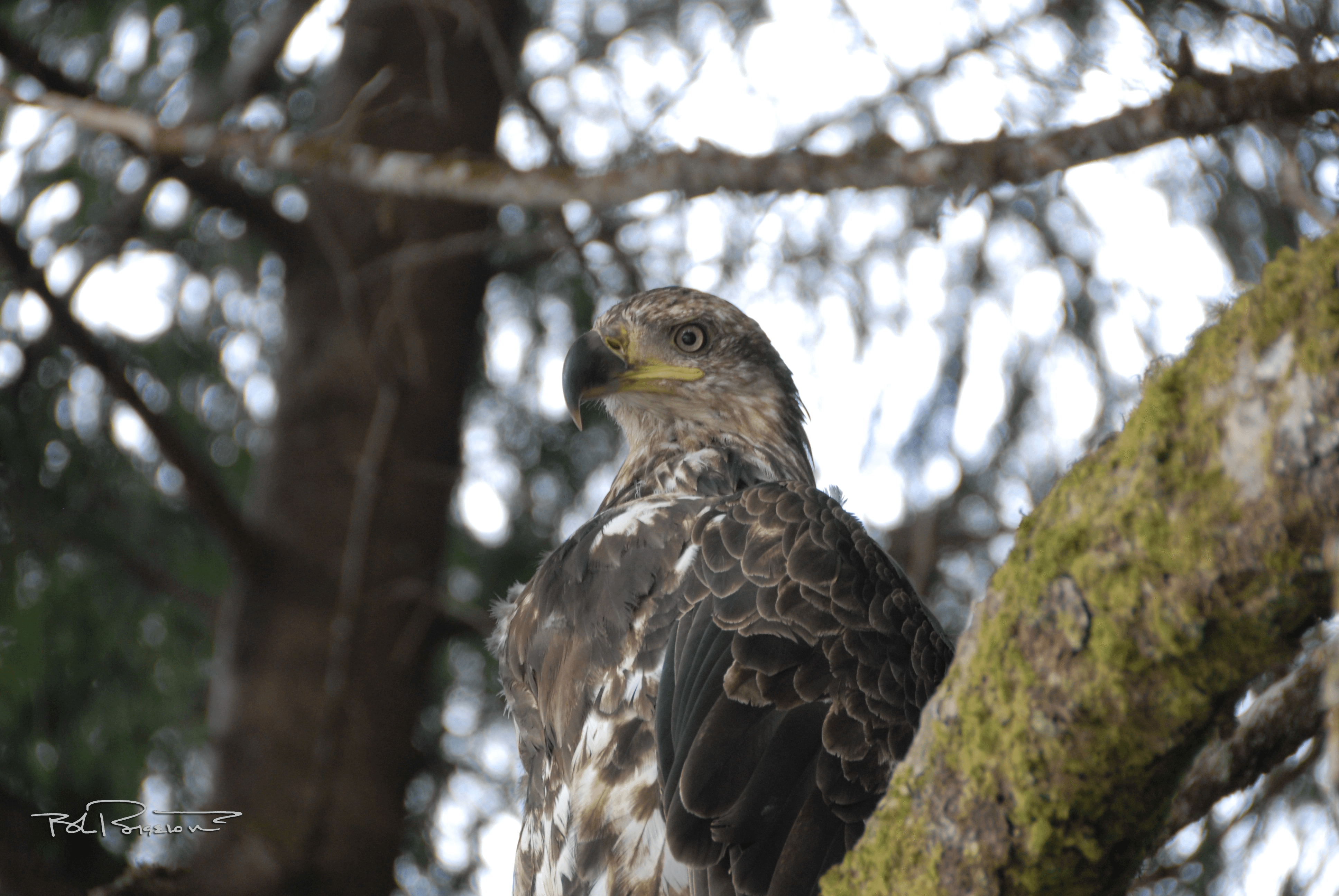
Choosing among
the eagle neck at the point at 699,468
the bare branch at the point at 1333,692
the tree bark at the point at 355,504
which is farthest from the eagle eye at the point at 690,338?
the bare branch at the point at 1333,692

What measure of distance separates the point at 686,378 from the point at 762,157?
75 cm

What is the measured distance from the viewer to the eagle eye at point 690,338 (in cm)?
339

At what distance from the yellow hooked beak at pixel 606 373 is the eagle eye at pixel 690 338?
0.07 m

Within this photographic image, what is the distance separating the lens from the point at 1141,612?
96 centimetres

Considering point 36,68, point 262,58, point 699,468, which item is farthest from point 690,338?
point 262,58

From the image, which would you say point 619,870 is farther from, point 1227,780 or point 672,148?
point 672,148

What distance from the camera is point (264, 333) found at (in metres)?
5.50

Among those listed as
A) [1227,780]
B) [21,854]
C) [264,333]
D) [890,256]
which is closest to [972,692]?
[1227,780]

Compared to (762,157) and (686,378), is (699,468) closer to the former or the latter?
(686,378)

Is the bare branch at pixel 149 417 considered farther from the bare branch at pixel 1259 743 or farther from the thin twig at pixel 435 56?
the bare branch at pixel 1259 743

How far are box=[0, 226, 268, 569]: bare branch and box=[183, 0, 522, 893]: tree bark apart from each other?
281 millimetres

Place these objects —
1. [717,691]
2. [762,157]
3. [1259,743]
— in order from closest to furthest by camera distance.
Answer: [717,691] < [1259,743] < [762,157]

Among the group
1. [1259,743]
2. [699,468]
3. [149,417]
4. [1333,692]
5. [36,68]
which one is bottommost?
[1259,743]
